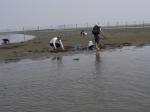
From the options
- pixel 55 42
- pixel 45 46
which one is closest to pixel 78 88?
pixel 55 42

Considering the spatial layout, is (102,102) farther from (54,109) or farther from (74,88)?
(74,88)

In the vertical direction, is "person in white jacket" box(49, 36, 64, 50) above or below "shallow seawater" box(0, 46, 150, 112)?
above

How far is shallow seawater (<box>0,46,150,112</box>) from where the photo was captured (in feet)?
27.7

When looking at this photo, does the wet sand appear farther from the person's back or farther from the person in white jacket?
the person's back

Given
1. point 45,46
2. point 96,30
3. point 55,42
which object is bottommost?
point 45,46

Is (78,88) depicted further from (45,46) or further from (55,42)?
(45,46)

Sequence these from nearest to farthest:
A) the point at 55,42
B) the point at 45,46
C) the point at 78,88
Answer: the point at 78,88 < the point at 55,42 < the point at 45,46

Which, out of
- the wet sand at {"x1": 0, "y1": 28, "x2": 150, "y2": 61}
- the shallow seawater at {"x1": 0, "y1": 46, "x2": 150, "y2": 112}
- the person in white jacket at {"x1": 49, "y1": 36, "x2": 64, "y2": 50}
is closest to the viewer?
the shallow seawater at {"x1": 0, "y1": 46, "x2": 150, "y2": 112}

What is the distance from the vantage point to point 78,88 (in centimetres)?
1045

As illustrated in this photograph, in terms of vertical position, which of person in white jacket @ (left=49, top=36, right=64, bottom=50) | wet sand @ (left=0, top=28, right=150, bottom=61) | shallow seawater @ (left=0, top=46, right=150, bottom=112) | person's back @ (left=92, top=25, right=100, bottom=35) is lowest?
shallow seawater @ (left=0, top=46, right=150, bottom=112)

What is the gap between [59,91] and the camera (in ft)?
33.6

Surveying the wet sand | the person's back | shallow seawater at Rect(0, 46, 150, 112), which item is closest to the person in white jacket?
the wet sand

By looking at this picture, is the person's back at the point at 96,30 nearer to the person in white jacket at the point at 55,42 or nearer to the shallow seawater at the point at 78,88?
the person in white jacket at the point at 55,42

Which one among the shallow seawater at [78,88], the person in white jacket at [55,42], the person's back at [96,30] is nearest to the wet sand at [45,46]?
the person in white jacket at [55,42]
